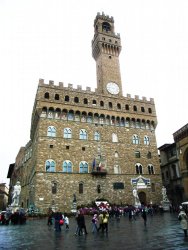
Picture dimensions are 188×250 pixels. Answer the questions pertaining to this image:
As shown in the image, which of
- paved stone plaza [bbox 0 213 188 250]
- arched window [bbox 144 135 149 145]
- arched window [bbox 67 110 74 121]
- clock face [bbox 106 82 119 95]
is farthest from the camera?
clock face [bbox 106 82 119 95]

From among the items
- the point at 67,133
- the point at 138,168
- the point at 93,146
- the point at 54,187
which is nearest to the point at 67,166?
the point at 54,187

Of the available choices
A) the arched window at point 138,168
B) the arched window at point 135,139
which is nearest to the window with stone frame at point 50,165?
the arched window at point 138,168

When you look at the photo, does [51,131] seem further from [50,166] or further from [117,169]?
[117,169]

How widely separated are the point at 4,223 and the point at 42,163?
970 cm

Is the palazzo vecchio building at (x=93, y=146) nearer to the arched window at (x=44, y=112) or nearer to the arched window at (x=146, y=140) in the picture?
the arched window at (x=44, y=112)

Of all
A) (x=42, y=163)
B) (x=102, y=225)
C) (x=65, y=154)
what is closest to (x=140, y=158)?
(x=65, y=154)

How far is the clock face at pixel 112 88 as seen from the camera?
128 feet

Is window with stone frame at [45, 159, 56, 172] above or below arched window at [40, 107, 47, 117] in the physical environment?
below

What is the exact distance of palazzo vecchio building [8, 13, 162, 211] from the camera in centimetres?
3061

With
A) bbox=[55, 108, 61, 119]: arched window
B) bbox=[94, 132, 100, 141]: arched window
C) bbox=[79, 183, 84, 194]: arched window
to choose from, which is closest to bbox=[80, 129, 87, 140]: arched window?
bbox=[94, 132, 100, 141]: arched window

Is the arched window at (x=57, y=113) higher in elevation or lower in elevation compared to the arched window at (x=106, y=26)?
lower

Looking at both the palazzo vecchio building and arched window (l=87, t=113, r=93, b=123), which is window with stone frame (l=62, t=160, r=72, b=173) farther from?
arched window (l=87, t=113, r=93, b=123)

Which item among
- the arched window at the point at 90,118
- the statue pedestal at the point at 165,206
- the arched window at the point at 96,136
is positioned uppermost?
the arched window at the point at 90,118

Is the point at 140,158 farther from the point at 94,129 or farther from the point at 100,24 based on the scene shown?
the point at 100,24
